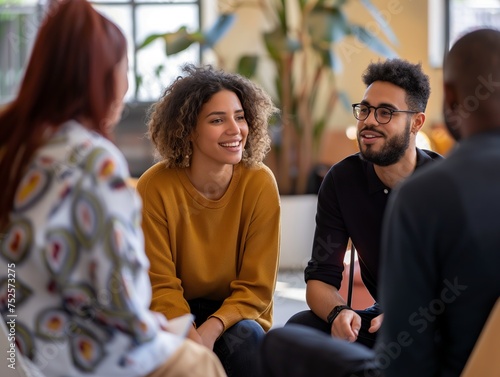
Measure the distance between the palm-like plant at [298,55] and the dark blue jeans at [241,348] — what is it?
3.12m

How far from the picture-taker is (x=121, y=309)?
1513mm

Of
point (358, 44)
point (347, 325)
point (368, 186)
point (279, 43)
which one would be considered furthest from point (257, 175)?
point (358, 44)

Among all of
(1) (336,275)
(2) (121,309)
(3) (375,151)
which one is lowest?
(1) (336,275)

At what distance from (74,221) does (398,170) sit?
138 centimetres

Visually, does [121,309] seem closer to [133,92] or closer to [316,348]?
[316,348]

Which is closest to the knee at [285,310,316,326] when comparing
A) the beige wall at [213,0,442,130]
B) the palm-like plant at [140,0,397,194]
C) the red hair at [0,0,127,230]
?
the red hair at [0,0,127,230]

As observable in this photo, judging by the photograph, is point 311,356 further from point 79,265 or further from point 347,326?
point 347,326

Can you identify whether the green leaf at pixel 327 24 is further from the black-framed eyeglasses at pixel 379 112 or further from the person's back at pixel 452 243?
the person's back at pixel 452 243

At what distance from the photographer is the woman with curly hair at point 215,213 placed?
2580mm

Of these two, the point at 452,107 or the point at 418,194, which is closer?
the point at 418,194

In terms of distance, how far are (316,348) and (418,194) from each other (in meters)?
0.45

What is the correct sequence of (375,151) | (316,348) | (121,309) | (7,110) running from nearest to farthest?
(121,309)
(7,110)
(316,348)
(375,151)

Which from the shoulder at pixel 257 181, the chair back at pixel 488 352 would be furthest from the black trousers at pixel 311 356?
the shoulder at pixel 257 181

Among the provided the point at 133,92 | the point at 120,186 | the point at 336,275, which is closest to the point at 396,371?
the point at 120,186
